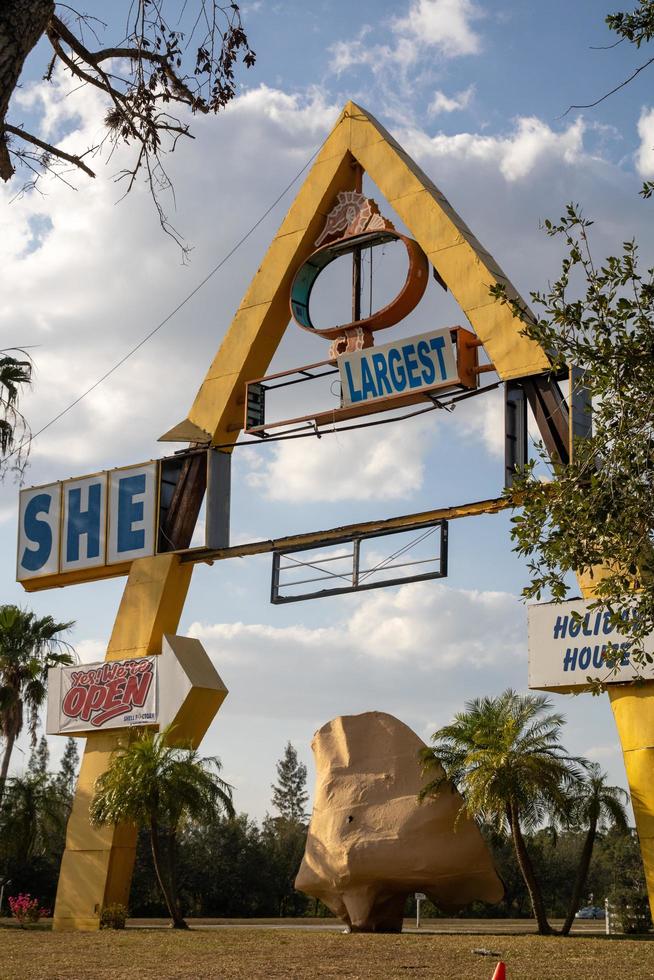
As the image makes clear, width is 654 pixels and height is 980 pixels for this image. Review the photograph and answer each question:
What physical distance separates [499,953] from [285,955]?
341 centimetres

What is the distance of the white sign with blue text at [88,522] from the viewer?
29.2 meters

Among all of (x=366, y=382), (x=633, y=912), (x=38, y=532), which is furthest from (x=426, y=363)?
Result: (x=633, y=912)

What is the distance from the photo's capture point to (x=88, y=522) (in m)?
29.9

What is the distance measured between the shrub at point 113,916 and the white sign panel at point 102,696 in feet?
12.2

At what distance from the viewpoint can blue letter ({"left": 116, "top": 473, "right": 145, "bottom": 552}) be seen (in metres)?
29.2

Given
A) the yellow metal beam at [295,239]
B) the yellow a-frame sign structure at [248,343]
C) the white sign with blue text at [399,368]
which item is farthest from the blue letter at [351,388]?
the yellow metal beam at [295,239]

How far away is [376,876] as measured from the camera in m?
26.0

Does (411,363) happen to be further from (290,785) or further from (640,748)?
(290,785)

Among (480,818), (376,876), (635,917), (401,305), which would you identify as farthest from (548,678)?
(635,917)

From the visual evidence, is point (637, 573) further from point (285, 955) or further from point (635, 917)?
point (635, 917)

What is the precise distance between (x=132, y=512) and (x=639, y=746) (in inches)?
501

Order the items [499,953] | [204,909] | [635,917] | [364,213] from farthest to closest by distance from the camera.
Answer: [204,909], [635,917], [364,213], [499,953]

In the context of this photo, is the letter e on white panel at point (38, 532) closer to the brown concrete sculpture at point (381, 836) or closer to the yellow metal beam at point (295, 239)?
the yellow metal beam at point (295, 239)

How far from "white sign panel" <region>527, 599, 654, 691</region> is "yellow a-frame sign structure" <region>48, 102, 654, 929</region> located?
5.45 metres
